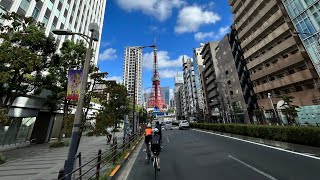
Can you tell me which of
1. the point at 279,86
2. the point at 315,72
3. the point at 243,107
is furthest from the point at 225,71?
the point at 315,72

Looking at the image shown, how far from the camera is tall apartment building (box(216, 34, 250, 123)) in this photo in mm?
50938

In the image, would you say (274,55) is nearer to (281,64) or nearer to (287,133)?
(281,64)

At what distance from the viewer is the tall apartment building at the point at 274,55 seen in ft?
101

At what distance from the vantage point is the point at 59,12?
93.5 ft

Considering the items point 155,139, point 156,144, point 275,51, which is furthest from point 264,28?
point 156,144

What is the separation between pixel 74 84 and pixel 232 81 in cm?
5540

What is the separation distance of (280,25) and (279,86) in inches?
480

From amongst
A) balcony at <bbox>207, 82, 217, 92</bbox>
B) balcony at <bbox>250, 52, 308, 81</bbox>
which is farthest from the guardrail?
balcony at <bbox>207, 82, 217, 92</bbox>

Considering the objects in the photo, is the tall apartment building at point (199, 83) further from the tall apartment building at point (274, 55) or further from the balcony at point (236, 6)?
the tall apartment building at point (274, 55)

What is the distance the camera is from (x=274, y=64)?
37375mm

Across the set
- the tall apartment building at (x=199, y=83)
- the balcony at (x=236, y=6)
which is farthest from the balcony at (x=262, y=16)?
the tall apartment building at (x=199, y=83)

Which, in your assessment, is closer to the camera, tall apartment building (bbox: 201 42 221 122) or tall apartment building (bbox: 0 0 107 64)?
tall apartment building (bbox: 0 0 107 64)

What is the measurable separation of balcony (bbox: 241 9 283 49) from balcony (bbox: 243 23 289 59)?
1816 millimetres

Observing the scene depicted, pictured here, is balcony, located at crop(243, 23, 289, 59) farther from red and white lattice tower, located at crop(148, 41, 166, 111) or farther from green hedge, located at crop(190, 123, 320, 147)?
red and white lattice tower, located at crop(148, 41, 166, 111)
